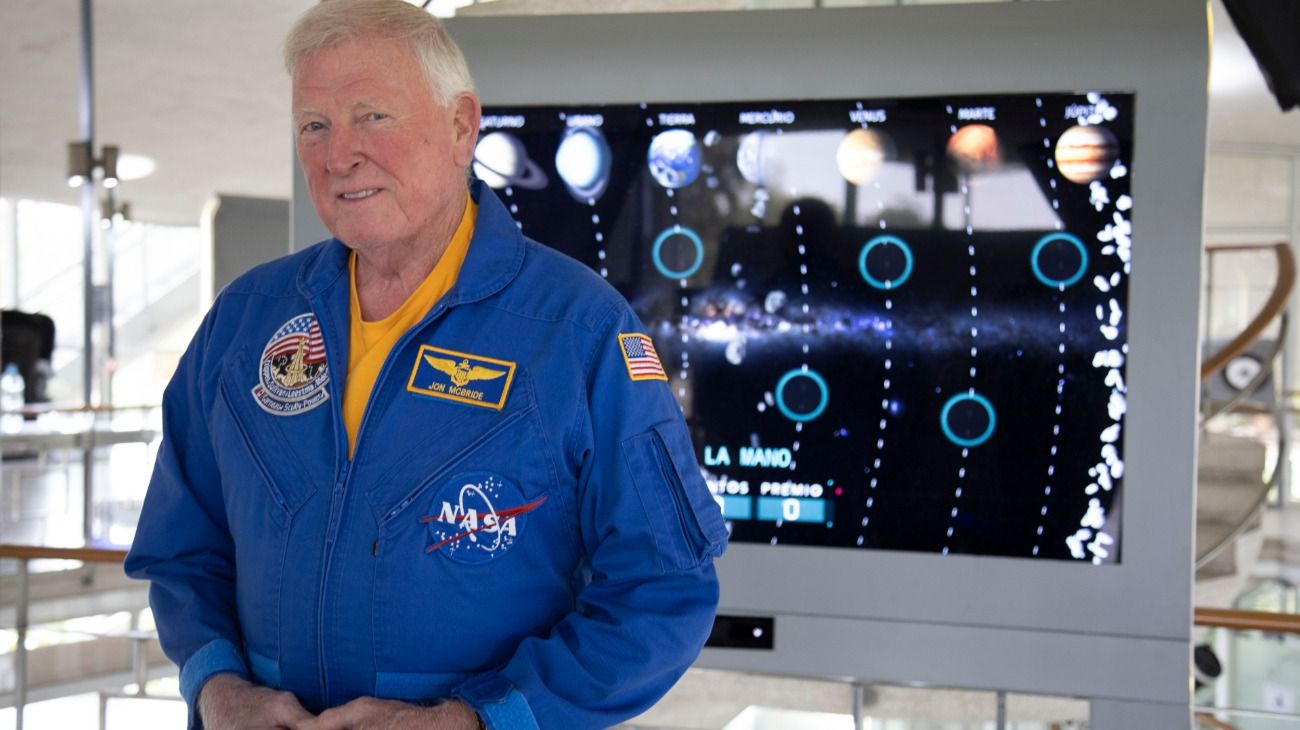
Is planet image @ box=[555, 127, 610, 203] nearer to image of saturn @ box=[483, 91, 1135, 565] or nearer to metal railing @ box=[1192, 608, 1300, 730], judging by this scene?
image of saturn @ box=[483, 91, 1135, 565]

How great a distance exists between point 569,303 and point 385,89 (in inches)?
10.9

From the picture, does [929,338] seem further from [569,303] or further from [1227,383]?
[1227,383]

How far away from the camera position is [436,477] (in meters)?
1.19

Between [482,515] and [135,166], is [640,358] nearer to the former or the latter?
[482,515]

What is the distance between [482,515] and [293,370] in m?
0.26

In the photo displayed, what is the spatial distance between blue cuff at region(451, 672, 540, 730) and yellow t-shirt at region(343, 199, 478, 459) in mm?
276

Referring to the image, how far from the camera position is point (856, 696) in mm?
2236

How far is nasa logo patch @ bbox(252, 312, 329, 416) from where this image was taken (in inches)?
49.1

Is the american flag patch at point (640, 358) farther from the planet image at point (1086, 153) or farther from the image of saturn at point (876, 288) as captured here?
the planet image at point (1086, 153)

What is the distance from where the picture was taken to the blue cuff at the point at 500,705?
114cm

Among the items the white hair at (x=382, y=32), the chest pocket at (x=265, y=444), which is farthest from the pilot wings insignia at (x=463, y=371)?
the white hair at (x=382, y=32)

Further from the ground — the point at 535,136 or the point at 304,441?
the point at 535,136

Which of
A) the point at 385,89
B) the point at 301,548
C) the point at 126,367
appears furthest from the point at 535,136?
the point at 126,367

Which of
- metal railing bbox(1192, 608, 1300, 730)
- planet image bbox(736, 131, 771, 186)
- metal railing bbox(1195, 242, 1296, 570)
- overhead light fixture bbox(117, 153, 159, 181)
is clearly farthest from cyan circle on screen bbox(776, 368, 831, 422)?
overhead light fixture bbox(117, 153, 159, 181)
